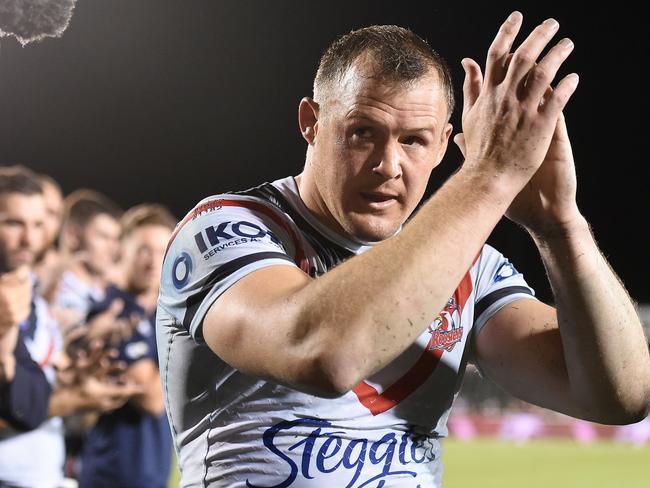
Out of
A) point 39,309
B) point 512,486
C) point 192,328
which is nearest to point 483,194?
point 192,328

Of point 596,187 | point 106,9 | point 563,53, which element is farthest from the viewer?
point 596,187

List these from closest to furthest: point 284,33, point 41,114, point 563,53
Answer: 1. point 563,53
2. point 284,33
3. point 41,114

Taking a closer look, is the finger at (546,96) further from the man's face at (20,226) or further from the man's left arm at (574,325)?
the man's face at (20,226)

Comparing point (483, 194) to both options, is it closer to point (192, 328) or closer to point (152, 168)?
point (192, 328)

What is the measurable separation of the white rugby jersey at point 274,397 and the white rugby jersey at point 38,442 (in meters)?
2.41

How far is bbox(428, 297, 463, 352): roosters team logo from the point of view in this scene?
2010 mm

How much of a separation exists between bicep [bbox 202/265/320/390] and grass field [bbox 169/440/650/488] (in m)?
9.17

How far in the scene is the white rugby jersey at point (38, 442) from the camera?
13.8ft

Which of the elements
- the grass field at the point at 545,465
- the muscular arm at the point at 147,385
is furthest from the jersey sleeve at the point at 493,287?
the grass field at the point at 545,465

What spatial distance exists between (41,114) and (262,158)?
4.72 metres

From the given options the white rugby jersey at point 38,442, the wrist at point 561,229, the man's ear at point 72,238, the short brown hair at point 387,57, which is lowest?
the white rugby jersey at point 38,442

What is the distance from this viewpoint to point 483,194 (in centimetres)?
152

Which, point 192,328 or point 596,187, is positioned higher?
point 596,187

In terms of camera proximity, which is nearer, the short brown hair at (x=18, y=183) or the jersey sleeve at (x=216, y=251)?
the jersey sleeve at (x=216, y=251)
